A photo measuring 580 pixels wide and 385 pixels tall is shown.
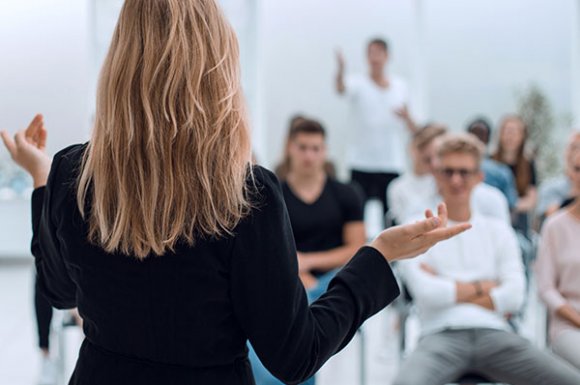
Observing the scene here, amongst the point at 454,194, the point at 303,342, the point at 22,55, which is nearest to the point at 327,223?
the point at 454,194

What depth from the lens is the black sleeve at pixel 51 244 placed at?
1.21 m

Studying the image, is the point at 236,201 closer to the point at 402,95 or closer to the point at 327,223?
the point at 327,223

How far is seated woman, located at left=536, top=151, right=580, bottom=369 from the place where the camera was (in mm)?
2736

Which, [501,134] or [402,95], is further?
[402,95]

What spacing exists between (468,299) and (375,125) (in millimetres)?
2956

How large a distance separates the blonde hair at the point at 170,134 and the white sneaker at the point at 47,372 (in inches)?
105

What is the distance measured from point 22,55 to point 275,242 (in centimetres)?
103

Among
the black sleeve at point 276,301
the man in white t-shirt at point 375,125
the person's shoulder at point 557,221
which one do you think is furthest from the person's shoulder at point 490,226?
the man in white t-shirt at point 375,125

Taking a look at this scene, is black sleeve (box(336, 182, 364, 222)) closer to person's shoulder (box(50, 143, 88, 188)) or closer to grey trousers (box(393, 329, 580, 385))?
grey trousers (box(393, 329, 580, 385))

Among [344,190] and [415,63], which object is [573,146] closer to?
[344,190]

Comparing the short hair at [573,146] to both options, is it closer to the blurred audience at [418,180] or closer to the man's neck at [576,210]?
the man's neck at [576,210]

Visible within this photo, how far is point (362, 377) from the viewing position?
308 centimetres

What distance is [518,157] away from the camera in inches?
207

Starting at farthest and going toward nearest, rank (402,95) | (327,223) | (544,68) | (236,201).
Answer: (544,68), (402,95), (327,223), (236,201)
